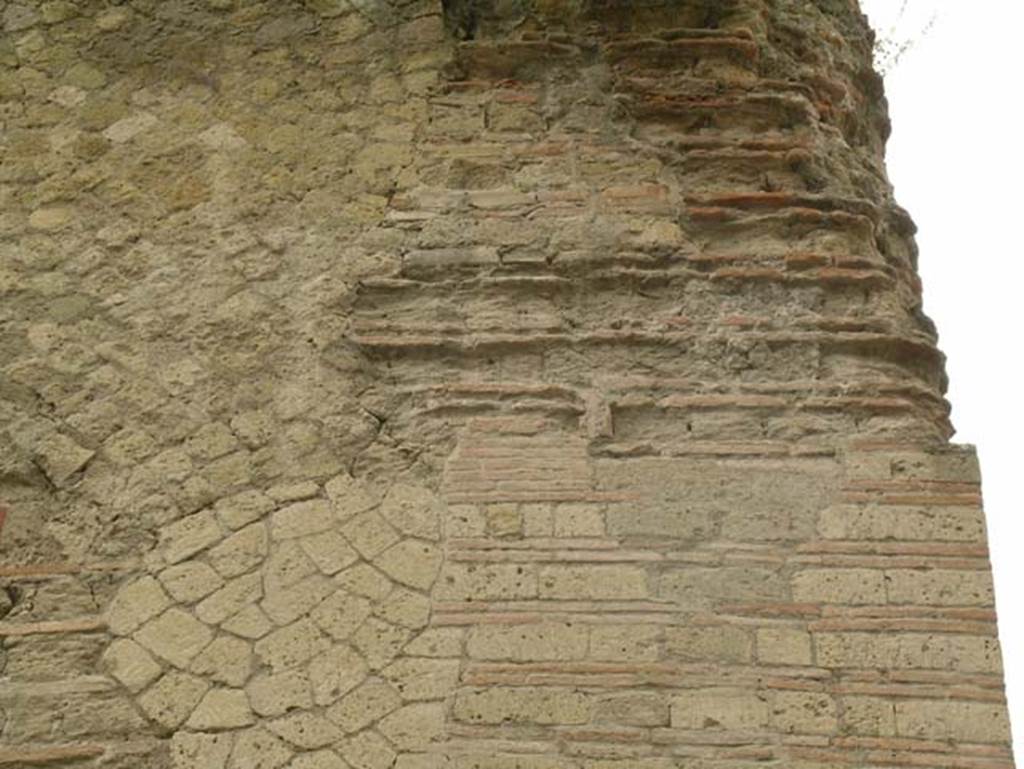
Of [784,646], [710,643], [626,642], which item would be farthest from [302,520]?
[784,646]

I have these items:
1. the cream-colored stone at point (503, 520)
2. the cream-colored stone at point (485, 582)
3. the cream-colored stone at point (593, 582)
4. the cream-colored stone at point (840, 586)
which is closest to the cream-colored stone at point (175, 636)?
the cream-colored stone at point (485, 582)

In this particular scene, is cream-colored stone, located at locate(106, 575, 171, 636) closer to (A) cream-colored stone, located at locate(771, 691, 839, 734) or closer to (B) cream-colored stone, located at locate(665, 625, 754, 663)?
(B) cream-colored stone, located at locate(665, 625, 754, 663)

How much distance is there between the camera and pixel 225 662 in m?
3.77

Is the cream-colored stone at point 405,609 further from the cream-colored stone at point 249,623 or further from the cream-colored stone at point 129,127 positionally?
the cream-colored stone at point 129,127

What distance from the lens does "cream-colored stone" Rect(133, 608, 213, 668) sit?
3789 mm

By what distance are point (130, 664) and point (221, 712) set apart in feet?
0.97

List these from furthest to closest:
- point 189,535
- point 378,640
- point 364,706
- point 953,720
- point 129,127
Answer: point 129,127 < point 189,535 < point 378,640 < point 364,706 < point 953,720

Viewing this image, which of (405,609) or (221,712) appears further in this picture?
(405,609)

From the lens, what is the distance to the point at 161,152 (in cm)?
479

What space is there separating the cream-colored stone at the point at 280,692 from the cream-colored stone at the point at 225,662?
4 centimetres

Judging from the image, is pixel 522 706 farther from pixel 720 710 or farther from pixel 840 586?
pixel 840 586

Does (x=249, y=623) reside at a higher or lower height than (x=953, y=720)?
higher

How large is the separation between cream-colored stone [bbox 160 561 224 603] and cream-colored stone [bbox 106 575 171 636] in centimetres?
3

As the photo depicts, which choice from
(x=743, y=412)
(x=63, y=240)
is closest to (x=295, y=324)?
(x=63, y=240)
